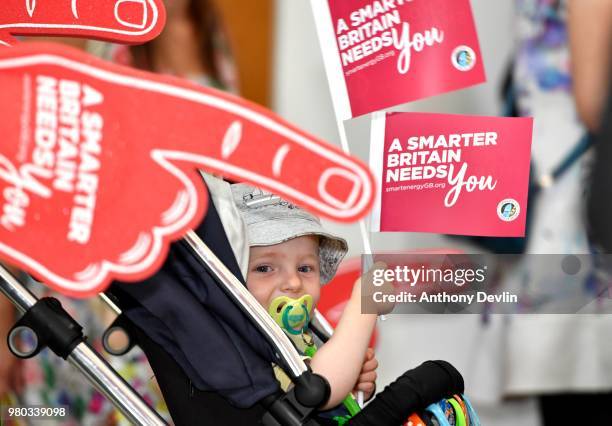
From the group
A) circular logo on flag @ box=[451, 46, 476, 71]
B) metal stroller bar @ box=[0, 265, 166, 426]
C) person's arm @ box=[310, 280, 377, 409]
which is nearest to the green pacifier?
Result: person's arm @ box=[310, 280, 377, 409]

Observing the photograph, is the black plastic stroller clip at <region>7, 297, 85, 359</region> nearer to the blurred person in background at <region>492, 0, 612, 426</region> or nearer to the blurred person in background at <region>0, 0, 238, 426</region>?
the blurred person in background at <region>0, 0, 238, 426</region>

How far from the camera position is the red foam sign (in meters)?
1.19

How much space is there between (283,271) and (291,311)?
0.09 metres

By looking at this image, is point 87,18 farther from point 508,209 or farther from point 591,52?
point 591,52

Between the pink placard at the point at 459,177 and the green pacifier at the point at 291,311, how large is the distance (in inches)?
6.8

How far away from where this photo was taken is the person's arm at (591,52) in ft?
6.27

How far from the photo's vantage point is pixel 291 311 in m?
1.51

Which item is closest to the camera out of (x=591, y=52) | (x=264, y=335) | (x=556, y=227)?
(x=264, y=335)

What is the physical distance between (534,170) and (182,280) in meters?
1.49

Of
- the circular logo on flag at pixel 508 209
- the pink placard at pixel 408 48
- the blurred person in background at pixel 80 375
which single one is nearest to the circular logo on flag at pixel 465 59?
the pink placard at pixel 408 48

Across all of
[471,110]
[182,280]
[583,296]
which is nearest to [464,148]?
[583,296]

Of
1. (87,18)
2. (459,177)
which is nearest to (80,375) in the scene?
(87,18)

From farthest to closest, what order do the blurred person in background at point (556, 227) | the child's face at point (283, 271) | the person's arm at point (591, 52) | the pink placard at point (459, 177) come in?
the blurred person in background at point (556, 227) < the person's arm at point (591, 52) < the child's face at point (283, 271) < the pink placard at point (459, 177)

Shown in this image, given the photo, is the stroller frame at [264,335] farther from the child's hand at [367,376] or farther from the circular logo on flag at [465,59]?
the circular logo on flag at [465,59]
